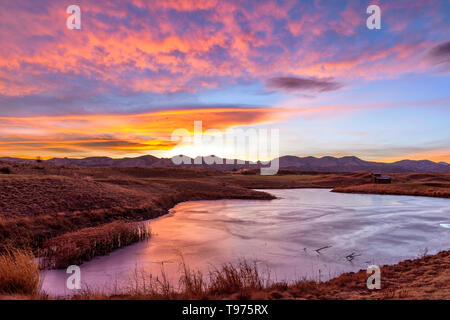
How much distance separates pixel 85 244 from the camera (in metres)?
16.2

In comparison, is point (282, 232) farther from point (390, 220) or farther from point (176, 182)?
point (176, 182)

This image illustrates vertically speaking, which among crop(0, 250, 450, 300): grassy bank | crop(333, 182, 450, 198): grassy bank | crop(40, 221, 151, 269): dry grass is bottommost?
crop(333, 182, 450, 198): grassy bank

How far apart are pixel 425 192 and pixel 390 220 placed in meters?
35.4

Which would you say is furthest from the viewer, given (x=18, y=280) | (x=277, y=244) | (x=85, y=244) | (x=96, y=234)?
(x=277, y=244)

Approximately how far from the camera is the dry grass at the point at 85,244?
46.5ft

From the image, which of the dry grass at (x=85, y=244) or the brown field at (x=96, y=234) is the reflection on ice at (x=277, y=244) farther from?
the brown field at (x=96, y=234)

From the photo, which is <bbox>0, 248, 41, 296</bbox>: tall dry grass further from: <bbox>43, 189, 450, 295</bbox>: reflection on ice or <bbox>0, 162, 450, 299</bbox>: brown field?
<bbox>43, 189, 450, 295</bbox>: reflection on ice

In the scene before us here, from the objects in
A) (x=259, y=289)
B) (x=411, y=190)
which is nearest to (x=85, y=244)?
(x=259, y=289)

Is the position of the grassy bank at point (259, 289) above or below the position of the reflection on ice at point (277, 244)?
above

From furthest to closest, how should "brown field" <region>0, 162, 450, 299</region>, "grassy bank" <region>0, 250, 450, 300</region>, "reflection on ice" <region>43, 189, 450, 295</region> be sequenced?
"reflection on ice" <region>43, 189, 450, 295</region>, "brown field" <region>0, 162, 450, 299</region>, "grassy bank" <region>0, 250, 450, 300</region>

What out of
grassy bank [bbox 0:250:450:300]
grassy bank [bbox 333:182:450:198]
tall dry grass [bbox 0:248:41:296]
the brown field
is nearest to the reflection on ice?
the brown field

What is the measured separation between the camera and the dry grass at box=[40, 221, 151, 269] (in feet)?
46.5

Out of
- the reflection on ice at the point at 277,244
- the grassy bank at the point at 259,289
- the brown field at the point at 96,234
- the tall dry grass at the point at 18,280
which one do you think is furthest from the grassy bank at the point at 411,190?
the tall dry grass at the point at 18,280

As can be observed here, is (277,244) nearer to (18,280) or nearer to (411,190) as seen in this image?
(18,280)
